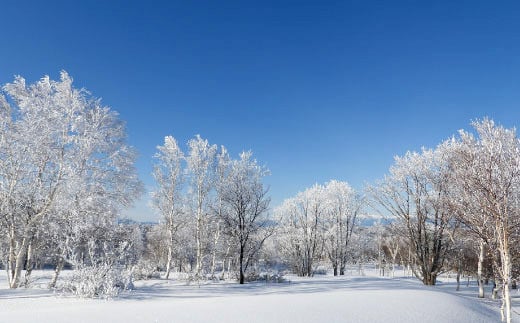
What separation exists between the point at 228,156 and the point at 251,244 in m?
6.16

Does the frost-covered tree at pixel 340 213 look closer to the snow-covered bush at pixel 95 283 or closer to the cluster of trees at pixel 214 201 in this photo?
the cluster of trees at pixel 214 201

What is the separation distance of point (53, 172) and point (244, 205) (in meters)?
9.54

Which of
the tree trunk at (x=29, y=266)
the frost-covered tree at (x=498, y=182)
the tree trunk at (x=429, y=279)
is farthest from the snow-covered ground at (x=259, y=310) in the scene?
the tree trunk at (x=429, y=279)

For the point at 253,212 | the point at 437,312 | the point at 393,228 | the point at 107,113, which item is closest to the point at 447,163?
the point at 393,228

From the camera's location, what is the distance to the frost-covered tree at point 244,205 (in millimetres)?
18359

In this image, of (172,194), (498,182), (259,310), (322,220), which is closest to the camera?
(259,310)

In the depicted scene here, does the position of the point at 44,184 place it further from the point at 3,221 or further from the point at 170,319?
the point at 170,319

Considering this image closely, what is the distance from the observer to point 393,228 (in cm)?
2064

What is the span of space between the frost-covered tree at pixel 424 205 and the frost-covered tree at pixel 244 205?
820 cm

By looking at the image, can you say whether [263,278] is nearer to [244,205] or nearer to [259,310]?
[244,205]

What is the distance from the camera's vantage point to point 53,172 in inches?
521

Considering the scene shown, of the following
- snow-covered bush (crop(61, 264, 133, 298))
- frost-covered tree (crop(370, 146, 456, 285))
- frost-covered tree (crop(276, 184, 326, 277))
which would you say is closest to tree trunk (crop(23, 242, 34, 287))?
snow-covered bush (crop(61, 264, 133, 298))

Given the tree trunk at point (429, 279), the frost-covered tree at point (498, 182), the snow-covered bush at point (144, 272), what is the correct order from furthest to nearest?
the tree trunk at point (429, 279) → the snow-covered bush at point (144, 272) → the frost-covered tree at point (498, 182)

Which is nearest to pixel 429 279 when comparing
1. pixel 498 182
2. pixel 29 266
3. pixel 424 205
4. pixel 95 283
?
pixel 424 205
